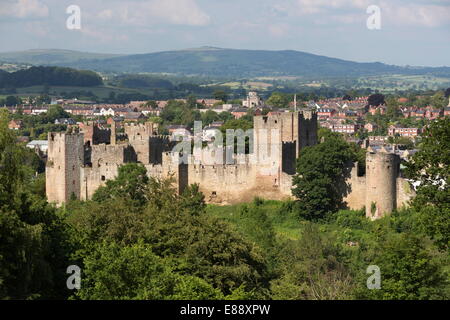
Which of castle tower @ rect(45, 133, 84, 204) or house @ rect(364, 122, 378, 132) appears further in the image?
house @ rect(364, 122, 378, 132)

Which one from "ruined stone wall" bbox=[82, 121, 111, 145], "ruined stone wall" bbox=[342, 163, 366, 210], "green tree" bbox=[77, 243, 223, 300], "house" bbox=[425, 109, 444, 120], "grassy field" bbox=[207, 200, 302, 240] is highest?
"ruined stone wall" bbox=[82, 121, 111, 145]

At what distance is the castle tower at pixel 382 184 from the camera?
138 feet

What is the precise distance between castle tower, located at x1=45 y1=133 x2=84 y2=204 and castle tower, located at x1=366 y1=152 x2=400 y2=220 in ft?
42.5

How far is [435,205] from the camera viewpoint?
25.5m

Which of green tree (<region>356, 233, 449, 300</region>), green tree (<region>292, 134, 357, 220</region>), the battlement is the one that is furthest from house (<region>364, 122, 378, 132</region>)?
green tree (<region>356, 233, 449, 300</region>)

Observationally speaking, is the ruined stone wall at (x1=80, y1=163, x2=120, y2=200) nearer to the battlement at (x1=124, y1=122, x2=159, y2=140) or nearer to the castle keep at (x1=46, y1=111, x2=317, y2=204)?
the castle keep at (x1=46, y1=111, x2=317, y2=204)

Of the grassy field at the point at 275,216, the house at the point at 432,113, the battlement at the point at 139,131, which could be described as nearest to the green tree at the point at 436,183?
the grassy field at the point at 275,216

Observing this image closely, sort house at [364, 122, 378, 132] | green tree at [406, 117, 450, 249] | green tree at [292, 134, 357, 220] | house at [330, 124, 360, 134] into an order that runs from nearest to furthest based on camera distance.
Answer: green tree at [406, 117, 450, 249]
green tree at [292, 134, 357, 220]
house at [330, 124, 360, 134]
house at [364, 122, 378, 132]

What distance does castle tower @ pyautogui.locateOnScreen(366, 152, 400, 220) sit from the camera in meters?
42.0

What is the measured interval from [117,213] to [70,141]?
1509 cm

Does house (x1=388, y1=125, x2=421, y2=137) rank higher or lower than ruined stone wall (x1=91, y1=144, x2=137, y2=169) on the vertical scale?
lower

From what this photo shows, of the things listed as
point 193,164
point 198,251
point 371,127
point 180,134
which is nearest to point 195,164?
point 193,164
